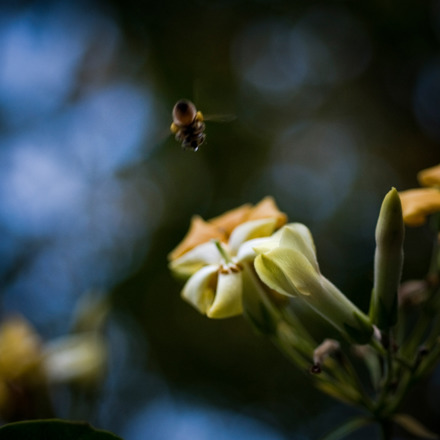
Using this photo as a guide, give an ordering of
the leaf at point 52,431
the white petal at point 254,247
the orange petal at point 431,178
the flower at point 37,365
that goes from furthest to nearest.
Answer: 1. the flower at point 37,365
2. the orange petal at point 431,178
3. the white petal at point 254,247
4. the leaf at point 52,431

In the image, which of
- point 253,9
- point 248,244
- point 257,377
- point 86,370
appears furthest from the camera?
point 253,9

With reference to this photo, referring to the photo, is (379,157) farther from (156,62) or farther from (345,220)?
(156,62)

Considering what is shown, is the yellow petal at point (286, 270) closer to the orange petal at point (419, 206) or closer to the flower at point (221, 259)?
the flower at point (221, 259)

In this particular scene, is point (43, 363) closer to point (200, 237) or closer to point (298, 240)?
point (200, 237)

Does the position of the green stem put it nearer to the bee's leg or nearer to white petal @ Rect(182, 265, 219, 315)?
white petal @ Rect(182, 265, 219, 315)

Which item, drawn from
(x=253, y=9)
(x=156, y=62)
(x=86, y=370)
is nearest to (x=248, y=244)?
(x=86, y=370)

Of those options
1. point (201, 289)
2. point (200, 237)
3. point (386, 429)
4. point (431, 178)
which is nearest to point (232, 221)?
point (200, 237)

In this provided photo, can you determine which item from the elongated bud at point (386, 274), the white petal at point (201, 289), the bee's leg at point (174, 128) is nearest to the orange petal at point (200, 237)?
the white petal at point (201, 289)
